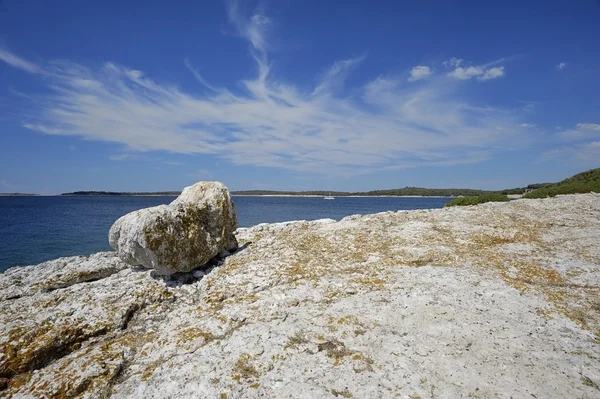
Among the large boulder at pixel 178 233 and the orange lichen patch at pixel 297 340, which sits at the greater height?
the large boulder at pixel 178 233

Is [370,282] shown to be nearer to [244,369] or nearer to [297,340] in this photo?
[297,340]

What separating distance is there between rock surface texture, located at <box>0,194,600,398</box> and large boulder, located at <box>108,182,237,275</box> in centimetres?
57

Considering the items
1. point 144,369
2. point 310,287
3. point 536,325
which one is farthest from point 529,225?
point 144,369

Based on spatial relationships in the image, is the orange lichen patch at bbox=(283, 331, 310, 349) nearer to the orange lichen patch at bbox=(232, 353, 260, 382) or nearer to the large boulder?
the orange lichen patch at bbox=(232, 353, 260, 382)

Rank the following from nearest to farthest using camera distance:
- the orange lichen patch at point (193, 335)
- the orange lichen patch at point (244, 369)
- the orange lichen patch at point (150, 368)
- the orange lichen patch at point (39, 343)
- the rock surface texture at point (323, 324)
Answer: the rock surface texture at point (323, 324) → the orange lichen patch at point (244, 369) → the orange lichen patch at point (150, 368) → the orange lichen patch at point (39, 343) → the orange lichen patch at point (193, 335)

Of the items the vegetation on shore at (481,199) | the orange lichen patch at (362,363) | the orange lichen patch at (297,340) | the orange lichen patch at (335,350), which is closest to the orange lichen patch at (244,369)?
the orange lichen patch at (297,340)

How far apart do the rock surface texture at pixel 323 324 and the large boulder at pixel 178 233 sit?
572 millimetres

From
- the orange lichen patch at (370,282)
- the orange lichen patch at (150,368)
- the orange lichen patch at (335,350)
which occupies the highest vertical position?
the orange lichen patch at (370,282)

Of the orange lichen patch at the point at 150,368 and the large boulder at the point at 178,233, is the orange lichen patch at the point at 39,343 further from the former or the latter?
the large boulder at the point at 178,233

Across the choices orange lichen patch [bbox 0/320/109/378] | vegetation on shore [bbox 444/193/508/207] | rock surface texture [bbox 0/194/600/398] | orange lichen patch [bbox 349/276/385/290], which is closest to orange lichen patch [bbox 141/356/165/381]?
rock surface texture [bbox 0/194/600/398]

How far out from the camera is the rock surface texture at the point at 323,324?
5.42m

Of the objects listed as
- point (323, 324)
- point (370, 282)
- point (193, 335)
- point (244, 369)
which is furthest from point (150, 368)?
point (370, 282)

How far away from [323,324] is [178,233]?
5358 mm

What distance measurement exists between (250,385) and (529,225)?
1353 centimetres
